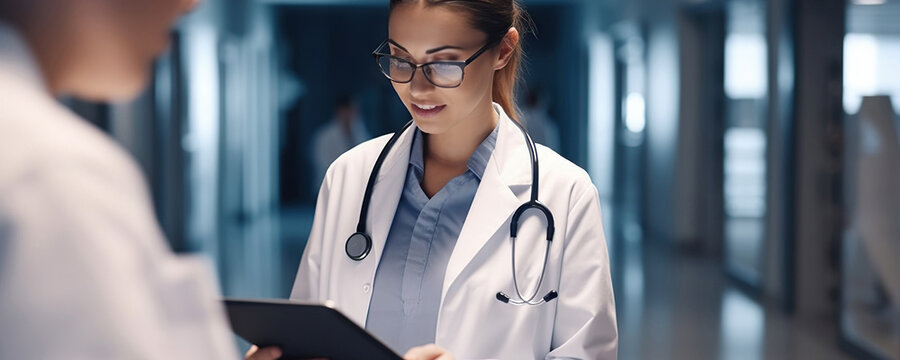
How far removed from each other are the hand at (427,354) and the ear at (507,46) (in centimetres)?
56

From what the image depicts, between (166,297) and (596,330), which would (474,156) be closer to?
(596,330)

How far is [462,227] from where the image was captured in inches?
65.3

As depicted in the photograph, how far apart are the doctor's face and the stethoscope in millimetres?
167

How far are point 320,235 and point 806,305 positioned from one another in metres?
5.53

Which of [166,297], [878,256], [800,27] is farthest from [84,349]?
[800,27]

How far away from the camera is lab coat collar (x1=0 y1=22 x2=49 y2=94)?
67cm

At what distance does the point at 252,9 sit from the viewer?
39.5 feet

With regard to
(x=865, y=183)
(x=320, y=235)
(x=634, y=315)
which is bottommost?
(x=634, y=315)

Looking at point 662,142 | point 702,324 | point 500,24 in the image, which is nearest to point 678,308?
point 702,324

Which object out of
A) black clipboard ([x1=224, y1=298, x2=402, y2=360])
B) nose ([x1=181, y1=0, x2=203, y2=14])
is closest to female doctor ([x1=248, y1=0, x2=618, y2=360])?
black clipboard ([x1=224, y1=298, x2=402, y2=360])

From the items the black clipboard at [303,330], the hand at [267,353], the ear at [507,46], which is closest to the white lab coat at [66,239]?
the black clipboard at [303,330]

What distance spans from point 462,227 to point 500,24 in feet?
1.24

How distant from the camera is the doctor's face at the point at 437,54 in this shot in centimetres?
156

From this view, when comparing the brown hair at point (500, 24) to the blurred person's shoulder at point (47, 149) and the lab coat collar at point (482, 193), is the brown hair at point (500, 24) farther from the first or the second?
the blurred person's shoulder at point (47, 149)
